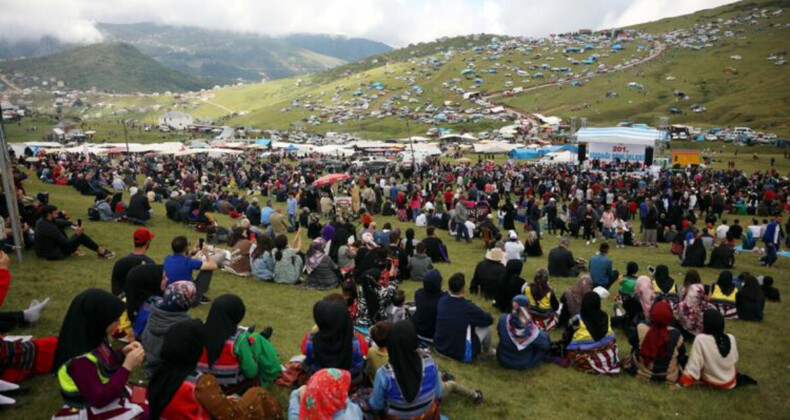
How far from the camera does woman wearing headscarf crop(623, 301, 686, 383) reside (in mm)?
6445

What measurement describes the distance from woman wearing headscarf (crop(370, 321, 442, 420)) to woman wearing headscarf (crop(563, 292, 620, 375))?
122 inches

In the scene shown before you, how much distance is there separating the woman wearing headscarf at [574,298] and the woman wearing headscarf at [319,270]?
4.80m

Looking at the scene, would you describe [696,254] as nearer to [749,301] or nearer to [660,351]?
[749,301]

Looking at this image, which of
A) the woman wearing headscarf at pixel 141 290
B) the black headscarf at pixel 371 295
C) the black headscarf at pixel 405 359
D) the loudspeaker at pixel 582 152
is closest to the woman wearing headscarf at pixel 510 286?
the black headscarf at pixel 371 295

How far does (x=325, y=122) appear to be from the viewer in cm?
10525

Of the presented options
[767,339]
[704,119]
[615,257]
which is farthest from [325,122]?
[767,339]

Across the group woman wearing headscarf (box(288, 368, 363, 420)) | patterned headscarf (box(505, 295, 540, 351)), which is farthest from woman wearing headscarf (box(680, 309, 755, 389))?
woman wearing headscarf (box(288, 368, 363, 420))

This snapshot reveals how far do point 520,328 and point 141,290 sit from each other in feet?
16.6

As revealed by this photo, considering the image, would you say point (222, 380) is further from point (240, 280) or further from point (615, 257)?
point (615, 257)

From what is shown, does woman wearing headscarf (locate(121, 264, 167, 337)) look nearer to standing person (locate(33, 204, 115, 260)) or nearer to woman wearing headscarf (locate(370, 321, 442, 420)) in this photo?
woman wearing headscarf (locate(370, 321, 442, 420))

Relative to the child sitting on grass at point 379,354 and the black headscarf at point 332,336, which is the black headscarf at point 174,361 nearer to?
the black headscarf at point 332,336

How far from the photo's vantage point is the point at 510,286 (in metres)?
8.96

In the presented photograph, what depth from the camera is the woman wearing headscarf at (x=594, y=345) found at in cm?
673

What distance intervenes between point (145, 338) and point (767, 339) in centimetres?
978
